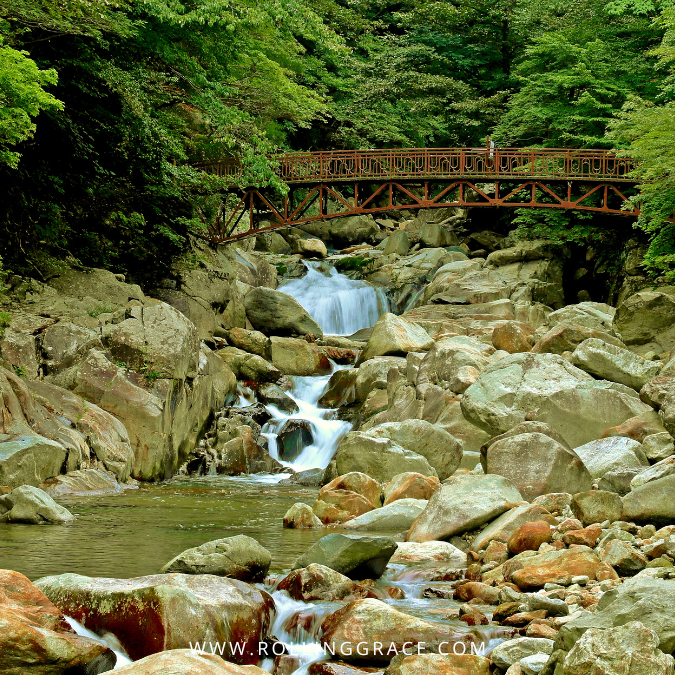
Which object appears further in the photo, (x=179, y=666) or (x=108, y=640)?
(x=108, y=640)

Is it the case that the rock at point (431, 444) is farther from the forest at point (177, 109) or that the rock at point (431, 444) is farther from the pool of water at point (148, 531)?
the forest at point (177, 109)

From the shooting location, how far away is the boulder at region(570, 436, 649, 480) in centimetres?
1017

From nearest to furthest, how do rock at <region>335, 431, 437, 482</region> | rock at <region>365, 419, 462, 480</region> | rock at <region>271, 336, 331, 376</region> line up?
rock at <region>335, 431, 437, 482</region>, rock at <region>365, 419, 462, 480</region>, rock at <region>271, 336, 331, 376</region>

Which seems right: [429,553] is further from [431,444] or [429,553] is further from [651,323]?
[651,323]

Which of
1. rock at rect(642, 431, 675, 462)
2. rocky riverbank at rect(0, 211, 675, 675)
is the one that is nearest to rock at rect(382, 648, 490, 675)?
rocky riverbank at rect(0, 211, 675, 675)

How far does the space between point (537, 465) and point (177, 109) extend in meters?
17.5

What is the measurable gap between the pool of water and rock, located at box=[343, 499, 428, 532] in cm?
48

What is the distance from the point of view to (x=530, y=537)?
7.37 metres

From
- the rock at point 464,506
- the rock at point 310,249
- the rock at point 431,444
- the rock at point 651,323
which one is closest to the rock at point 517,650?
the rock at point 464,506

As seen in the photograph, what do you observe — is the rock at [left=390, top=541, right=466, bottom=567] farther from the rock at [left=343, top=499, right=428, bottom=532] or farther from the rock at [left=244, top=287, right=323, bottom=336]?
the rock at [left=244, top=287, right=323, bottom=336]

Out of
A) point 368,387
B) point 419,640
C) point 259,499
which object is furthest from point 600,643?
point 368,387

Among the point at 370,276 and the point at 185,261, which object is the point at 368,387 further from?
the point at 370,276

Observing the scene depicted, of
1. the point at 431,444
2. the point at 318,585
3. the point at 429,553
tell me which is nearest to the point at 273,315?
the point at 431,444

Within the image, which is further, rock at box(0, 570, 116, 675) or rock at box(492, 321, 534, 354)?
rock at box(492, 321, 534, 354)
